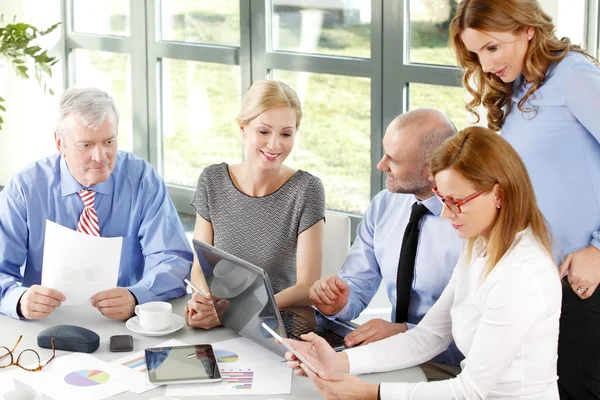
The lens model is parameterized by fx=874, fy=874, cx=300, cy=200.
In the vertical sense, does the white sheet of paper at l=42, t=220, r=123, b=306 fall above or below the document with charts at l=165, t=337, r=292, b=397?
above

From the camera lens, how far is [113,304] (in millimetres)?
2232

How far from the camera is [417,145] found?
2.33 metres

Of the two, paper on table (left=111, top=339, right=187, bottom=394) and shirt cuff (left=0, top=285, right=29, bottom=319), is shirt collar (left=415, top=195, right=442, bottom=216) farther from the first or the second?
shirt cuff (left=0, top=285, right=29, bottom=319)

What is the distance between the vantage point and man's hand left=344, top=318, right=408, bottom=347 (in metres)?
2.08

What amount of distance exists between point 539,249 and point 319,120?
9.83ft

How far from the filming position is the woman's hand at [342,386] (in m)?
1.77

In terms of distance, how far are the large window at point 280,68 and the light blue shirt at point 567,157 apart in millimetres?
1246

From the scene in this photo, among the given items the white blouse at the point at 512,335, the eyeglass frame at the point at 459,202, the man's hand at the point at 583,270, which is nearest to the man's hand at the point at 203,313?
the white blouse at the point at 512,335

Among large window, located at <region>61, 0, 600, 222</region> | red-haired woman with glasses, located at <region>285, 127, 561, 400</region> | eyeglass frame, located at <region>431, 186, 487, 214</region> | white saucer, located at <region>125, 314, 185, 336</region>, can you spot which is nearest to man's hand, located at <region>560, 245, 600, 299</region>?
red-haired woman with glasses, located at <region>285, 127, 561, 400</region>

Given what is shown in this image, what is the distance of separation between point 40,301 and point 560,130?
1387 mm

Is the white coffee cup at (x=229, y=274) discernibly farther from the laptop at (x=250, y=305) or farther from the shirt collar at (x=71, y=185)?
the shirt collar at (x=71, y=185)

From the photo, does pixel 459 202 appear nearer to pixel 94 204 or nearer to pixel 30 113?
pixel 94 204

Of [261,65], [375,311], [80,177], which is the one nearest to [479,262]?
[80,177]

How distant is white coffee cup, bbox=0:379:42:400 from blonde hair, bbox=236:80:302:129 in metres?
1.13
